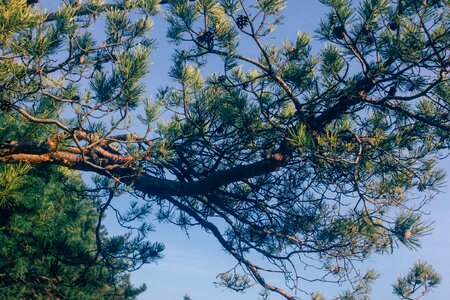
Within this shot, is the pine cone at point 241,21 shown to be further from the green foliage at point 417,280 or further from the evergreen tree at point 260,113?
the green foliage at point 417,280

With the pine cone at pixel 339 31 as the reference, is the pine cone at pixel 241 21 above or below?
above

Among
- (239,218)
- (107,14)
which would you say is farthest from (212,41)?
(239,218)

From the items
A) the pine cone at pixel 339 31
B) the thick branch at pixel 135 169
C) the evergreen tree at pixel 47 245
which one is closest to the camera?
the pine cone at pixel 339 31

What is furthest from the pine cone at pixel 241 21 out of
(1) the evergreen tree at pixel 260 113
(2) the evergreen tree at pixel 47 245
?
(2) the evergreen tree at pixel 47 245

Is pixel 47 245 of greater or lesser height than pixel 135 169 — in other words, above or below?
below

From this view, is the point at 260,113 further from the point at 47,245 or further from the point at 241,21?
the point at 47,245

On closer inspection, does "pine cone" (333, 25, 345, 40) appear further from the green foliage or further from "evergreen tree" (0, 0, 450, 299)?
the green foliage

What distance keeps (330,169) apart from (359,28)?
960 mm

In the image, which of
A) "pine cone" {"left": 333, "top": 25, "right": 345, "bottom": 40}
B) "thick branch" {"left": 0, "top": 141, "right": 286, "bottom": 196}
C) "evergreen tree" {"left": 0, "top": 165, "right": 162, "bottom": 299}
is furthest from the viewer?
"evergreen tree" {"left": 0, "top": 165, "right": 162, "bottom": 299}

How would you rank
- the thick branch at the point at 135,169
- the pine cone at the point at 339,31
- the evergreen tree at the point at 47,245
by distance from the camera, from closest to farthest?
the pine cone at the point at 339,31
the thick branch at the point at 135,169
the evergreen tree at the point at 47,245

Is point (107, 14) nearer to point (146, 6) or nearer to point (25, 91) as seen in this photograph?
point (146, 6)

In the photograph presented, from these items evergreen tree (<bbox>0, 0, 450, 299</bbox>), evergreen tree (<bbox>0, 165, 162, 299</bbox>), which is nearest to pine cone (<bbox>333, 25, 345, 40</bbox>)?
evergreen tree (<bbox>0, 0, 450, 299</bbox>)

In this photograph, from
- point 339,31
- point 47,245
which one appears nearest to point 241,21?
point 339,31

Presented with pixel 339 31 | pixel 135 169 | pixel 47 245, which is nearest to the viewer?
pixel 339 31
